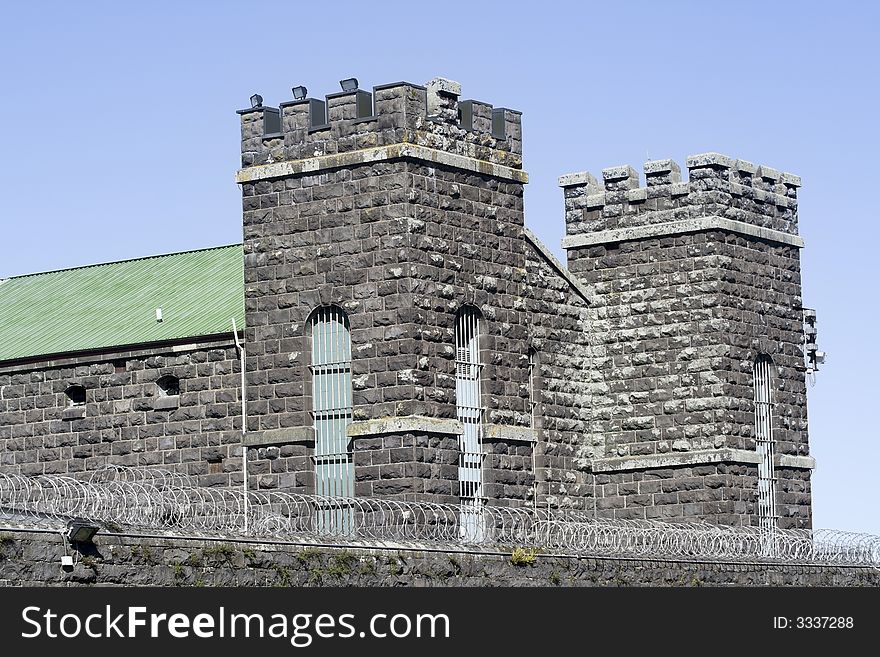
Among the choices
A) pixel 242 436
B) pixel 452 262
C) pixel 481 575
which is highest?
pixel 452 262

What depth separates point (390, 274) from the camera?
41844mm

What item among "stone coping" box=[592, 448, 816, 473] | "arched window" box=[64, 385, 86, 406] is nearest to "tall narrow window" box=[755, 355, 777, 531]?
"stone coping" box=[592, 448, 816, 473]

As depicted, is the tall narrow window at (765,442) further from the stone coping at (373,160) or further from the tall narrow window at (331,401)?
the tall narrow window at (331,401)

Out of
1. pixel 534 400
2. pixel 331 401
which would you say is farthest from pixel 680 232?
pixel 331 401

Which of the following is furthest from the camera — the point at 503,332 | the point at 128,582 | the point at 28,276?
the point at 28,276

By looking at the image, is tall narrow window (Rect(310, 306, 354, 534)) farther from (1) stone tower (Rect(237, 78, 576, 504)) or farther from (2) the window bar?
(2) the window bar

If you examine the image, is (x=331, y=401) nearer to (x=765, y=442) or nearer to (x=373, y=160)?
(x=373, y=160)

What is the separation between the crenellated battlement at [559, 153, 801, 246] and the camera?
4847cm

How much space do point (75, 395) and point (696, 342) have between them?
13676 millimetres

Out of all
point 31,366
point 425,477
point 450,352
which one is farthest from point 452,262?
point 31,366

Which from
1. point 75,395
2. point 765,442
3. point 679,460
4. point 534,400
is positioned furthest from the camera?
point 765,442

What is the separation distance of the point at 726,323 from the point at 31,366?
602 inches

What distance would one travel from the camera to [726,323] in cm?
4800

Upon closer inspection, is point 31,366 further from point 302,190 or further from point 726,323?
point 726,323
